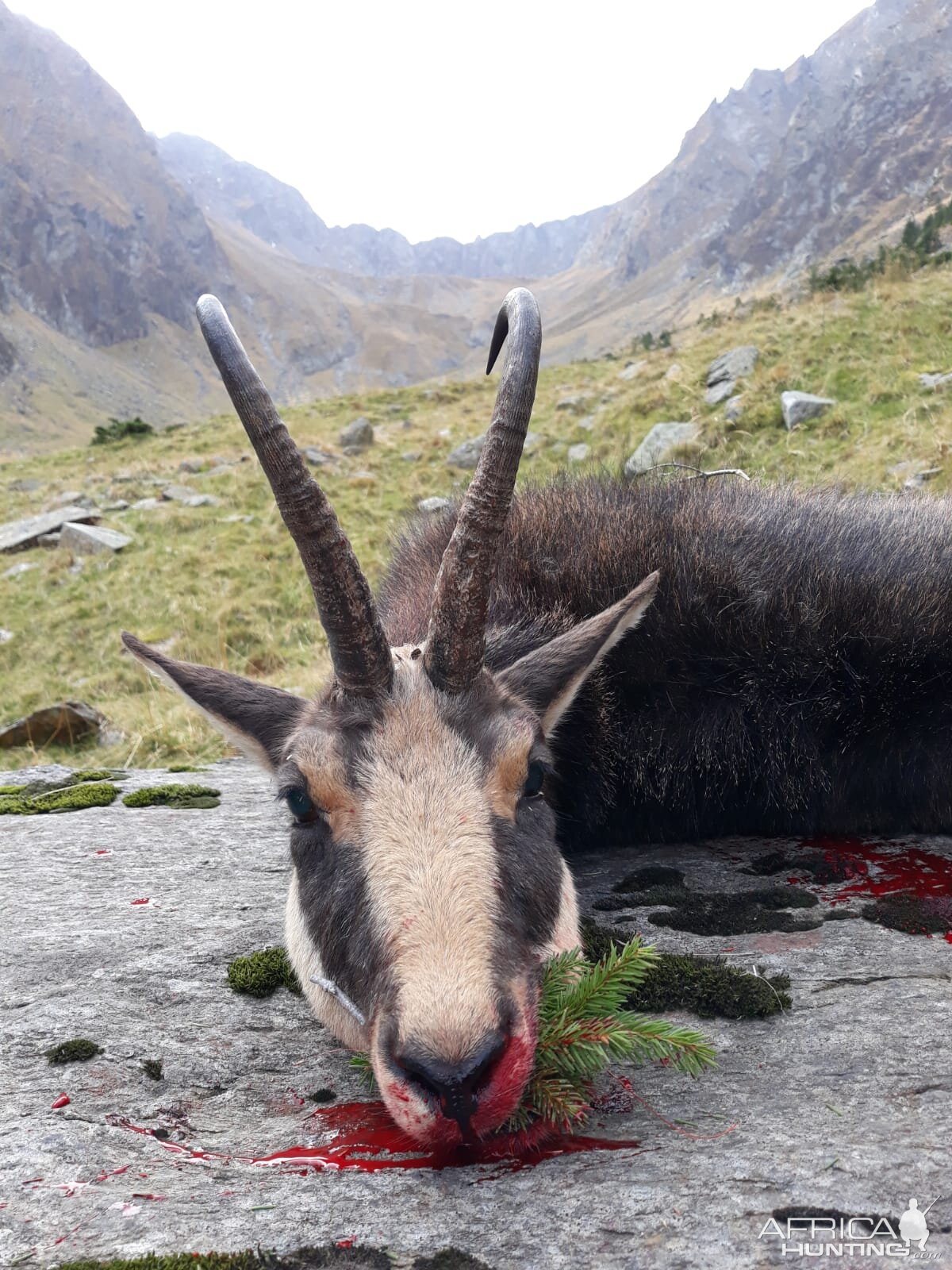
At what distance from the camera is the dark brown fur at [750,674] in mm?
4332

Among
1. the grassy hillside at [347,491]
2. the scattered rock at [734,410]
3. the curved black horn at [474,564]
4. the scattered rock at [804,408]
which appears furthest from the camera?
the scattered rock at [734,410]

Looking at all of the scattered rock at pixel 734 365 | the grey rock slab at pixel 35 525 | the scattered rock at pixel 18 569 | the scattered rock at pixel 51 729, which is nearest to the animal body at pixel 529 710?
the scattered rock at pixel 51 729

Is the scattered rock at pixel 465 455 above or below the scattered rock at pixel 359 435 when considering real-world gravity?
below

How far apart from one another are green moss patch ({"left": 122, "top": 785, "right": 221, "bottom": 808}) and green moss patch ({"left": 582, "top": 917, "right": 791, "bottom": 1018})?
403 cm

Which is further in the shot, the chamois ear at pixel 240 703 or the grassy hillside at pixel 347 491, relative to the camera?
the grassy hillside at pixel 347 491

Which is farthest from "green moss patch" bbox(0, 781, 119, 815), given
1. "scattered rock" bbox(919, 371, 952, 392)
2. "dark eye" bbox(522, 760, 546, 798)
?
"scattered rock" bbox(919, 371, 952, 392)

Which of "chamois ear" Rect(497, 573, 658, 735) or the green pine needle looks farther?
"chamois ear" Rect(497, 573, 658, 735)

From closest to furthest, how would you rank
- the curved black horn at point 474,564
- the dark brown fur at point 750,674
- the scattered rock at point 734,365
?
the curved black horn at point 474,564, the dark brown fur at point 750,674, the scattered rock at point 734,365

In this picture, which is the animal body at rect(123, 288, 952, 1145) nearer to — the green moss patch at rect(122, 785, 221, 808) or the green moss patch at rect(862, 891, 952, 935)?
the green moss patch at rect(862, 891, 952, 935)

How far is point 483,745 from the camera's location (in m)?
3.17

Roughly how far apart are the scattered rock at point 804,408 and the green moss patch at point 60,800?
11157 mm

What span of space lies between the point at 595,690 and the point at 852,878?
144cm

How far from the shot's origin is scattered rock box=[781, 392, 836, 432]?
44.8ft

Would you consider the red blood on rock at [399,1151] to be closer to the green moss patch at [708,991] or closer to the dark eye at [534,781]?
the green moss patch at [708,991]
